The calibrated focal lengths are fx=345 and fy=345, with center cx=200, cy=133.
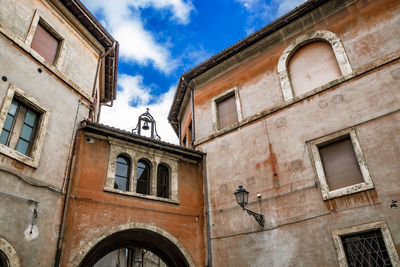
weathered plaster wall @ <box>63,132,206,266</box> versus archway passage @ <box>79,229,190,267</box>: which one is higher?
weathered plaster wall @ <box>63,132,206,266</box>

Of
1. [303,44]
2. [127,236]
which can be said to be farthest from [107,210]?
[303,44]

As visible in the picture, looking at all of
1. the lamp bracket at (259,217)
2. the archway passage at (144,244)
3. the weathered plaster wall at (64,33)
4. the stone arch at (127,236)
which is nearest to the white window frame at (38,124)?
the weathered plaster wall at (64,33)

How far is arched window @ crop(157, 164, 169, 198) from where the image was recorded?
11515mm

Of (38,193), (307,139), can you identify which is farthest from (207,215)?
(38,193)

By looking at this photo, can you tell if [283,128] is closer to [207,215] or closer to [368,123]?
[368,123]

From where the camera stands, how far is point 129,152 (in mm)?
11211

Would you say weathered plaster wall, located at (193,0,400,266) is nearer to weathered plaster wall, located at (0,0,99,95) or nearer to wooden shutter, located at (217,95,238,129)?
wooden shutter, located at (217,95,238,129)

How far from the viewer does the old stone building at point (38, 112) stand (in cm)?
782

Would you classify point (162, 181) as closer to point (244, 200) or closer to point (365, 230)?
point (244, 200)

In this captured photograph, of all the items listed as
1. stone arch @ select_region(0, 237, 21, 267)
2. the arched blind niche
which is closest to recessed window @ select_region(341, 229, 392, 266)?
the arched blind niche

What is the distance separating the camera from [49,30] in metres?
10.6

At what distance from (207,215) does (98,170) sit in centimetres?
374

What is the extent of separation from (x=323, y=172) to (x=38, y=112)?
7863 mm

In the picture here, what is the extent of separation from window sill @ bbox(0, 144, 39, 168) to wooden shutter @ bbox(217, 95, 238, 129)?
6.50 m
